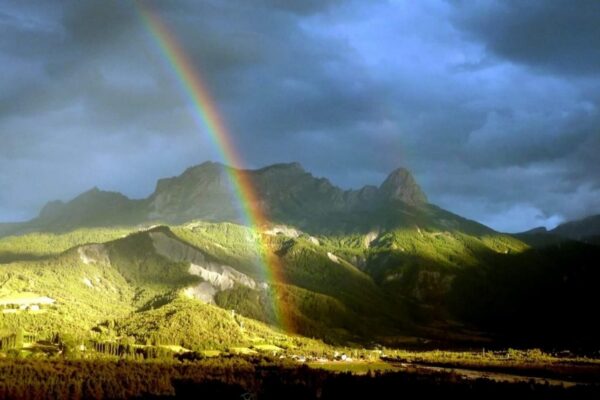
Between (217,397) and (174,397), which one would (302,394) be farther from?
(174,397)

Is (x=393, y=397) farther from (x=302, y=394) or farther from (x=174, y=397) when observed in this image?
(x=174, y=397)

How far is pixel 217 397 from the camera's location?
19212 cm

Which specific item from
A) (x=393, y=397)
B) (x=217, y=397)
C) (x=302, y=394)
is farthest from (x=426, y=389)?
(x=217, y=397)

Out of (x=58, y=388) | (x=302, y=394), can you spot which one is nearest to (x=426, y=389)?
(x=302, y=394)

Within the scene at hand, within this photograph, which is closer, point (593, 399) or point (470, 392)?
point (593, 399)

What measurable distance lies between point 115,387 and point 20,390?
26.3 m

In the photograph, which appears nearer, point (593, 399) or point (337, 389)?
point (593, 399)

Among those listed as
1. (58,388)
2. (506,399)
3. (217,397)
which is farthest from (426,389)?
(58,388)

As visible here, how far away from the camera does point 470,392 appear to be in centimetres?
19300

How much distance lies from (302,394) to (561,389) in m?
77.1

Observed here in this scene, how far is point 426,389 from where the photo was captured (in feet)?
644

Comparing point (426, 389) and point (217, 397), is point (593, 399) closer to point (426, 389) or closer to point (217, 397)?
point (426, 389)

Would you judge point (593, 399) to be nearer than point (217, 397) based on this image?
Yes

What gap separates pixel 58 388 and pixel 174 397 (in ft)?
112
